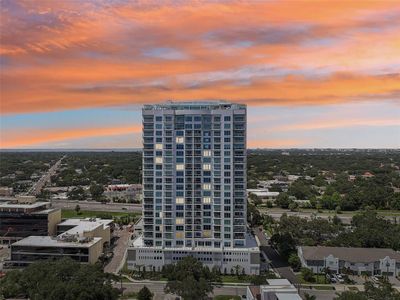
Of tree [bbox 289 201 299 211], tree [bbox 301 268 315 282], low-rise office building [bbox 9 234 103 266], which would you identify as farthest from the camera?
tree [bbox 289 201 299 211]

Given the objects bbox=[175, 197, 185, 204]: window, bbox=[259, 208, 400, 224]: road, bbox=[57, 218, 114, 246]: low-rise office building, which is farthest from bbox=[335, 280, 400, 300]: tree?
bbox=[259, 208, 400, 224]: road

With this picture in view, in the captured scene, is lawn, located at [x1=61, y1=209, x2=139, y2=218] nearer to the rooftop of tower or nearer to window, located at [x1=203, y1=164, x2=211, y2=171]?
window, located at [x1=203, y1=164, x2=211, y2=171]

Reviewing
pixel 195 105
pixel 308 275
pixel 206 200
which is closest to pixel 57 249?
pixel 206 200

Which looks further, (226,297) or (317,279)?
(317,279)

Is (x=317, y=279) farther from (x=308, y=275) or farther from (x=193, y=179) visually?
(x=193, y=179)

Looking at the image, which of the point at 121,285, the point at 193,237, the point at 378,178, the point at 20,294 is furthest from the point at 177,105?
the point at 378,178

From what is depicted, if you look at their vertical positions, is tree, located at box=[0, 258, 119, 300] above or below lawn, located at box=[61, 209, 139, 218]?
above

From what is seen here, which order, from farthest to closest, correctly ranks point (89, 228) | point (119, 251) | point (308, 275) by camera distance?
point (119, 251) < point (89, 228) < point (308, 275)

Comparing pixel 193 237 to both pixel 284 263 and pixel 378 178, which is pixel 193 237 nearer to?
pixel 284 263
